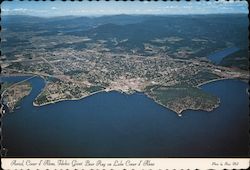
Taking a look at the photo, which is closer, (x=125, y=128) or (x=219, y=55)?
(x=125, y=128)

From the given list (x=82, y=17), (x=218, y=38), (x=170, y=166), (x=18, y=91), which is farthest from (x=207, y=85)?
(x=18, y=91)

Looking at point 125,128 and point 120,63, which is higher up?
point 120,63

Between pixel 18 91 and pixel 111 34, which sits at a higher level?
pixel 111 34

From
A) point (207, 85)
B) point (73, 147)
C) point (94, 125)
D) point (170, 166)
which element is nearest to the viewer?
point (170, 166)

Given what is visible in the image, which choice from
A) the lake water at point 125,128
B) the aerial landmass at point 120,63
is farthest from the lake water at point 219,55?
the lake water at point 125,128

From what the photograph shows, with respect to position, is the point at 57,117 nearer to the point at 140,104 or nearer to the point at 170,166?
the point at 140,104

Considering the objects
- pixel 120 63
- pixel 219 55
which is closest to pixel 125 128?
pixel 120 63

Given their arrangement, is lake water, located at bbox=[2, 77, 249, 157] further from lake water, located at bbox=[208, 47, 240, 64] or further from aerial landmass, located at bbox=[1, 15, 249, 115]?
lake water, located at bbox=[208, 47, 240, 64]

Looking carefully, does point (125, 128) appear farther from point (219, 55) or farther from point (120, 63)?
point (219, 55)
